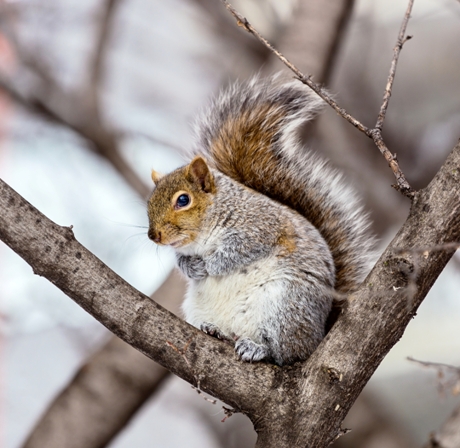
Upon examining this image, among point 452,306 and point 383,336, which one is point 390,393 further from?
point 383,336

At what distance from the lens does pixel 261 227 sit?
1.64 meters

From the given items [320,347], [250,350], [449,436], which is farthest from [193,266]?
[449,436]

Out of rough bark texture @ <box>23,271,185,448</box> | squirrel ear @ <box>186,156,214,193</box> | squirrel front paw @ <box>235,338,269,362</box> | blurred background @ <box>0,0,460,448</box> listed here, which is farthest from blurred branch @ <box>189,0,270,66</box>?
squirrel front paw @ <box>235,338,269,362</box>

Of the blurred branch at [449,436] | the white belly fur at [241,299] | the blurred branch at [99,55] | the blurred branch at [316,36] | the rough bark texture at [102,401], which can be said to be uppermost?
the blurred branch at [316,36]

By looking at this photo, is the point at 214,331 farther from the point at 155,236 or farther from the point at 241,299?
the point at 155,236

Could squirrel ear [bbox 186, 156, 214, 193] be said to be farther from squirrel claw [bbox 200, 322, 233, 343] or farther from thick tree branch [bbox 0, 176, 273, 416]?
thick tree branch [bbox 0, 176, 273, 416]

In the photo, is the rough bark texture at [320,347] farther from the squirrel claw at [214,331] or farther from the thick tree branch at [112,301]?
the squirrel claw at [214,331]

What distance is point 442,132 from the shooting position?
11.5ft

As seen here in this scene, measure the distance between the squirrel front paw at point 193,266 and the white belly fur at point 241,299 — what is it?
2 cm

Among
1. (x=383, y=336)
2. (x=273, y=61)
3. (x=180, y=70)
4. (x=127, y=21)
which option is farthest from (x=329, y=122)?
(x=383, y=336)

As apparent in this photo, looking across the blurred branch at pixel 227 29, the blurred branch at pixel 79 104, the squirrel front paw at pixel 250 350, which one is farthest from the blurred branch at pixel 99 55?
the squirrel front paw at pixel 250 350

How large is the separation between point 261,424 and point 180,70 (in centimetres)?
280

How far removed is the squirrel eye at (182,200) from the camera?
174cm

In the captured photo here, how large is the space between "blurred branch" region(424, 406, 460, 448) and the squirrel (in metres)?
0.64
